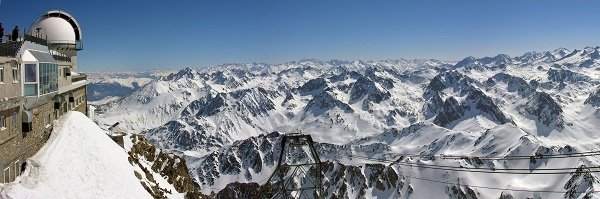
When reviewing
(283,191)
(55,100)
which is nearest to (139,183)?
(55,100)

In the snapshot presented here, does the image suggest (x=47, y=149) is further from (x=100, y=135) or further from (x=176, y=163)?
(x=176, y=163)

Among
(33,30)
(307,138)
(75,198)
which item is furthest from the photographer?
(33,30)

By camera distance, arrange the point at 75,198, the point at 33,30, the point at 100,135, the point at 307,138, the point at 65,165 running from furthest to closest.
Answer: the point at 33,30 → the point at 100,135 → the point at 307,138 → the point at 65,165 → the point at 75,198

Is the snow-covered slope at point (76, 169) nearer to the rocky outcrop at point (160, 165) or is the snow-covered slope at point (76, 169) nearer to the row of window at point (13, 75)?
the rocky outcrop at point (160, 165)

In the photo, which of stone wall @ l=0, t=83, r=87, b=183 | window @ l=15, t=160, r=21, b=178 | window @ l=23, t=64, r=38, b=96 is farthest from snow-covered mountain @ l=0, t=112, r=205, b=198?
window @ l=23, t=64, r=38, b=96

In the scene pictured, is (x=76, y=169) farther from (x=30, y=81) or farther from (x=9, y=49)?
(x=9, y=49)

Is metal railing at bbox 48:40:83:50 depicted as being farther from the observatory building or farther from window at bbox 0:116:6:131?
window at bbox 0:116:6:131

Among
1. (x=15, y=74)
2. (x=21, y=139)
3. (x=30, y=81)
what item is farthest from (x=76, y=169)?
(x=15, y=74)
